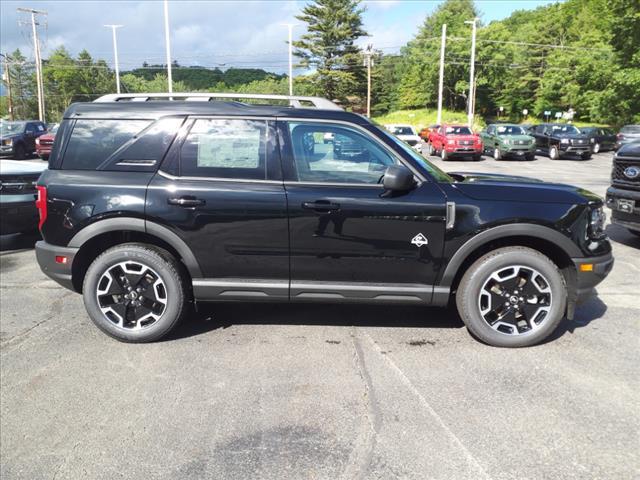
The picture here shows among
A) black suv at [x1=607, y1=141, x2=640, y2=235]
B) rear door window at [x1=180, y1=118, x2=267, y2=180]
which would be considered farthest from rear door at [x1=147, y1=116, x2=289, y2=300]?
black suv at [x1=607, y1=141, x2=640, y2=235]

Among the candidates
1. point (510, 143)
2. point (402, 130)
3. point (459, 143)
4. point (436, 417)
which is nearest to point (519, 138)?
point (510, 143)

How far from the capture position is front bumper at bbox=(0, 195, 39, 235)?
6.68 meters

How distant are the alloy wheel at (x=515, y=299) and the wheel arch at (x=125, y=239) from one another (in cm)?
230

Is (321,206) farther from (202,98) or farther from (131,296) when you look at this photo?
(131,296)

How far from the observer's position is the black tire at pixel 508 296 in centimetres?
386

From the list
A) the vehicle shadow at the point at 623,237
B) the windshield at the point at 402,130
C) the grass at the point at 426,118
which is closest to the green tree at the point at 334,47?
the grass at the point at 426,118

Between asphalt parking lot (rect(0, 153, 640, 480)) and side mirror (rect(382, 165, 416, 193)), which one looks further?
side mirror (rect(382, 165, 416, 193))

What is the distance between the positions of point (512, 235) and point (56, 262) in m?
3.62

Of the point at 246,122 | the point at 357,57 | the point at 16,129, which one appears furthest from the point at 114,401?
the point at 357,57

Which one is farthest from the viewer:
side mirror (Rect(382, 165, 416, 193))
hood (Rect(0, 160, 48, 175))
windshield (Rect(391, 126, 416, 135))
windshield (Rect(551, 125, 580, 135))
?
windshield (Rect(391, 126, 416, 135))

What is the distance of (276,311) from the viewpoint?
15.8 feet

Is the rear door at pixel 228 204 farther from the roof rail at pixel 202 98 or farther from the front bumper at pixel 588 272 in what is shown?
the front bumper at pixel 588 272

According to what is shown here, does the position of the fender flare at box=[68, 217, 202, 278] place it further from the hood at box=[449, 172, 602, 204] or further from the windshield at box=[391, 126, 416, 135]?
the windshield at box=[391, 126, 416, 135]

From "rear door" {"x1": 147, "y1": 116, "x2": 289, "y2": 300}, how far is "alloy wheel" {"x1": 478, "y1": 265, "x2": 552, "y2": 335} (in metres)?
1.61
